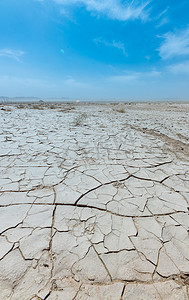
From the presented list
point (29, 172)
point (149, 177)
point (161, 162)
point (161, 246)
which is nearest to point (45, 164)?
point (29, 172)

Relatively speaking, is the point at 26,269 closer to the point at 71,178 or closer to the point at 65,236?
the point at 65,236

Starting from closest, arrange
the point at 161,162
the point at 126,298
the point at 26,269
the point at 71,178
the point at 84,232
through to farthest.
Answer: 1. the point at 126,298
2. the point at 26,269
3. the point at 84,232
4. the point at 71,178
5. the point at 161,162

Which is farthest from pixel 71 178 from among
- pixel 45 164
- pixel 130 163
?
pixel 130 163

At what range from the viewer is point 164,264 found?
3.61 feet

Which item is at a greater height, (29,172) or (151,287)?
(29,172)

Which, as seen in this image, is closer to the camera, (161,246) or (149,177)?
(161,246)

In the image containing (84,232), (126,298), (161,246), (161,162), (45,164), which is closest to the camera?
(126,298)

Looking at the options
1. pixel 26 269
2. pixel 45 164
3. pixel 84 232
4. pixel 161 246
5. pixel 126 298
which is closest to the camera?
pixel 126 298

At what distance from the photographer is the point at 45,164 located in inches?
102

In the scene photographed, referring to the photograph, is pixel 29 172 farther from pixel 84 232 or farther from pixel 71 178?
pixel 84 232

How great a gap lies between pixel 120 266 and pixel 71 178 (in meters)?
1.32

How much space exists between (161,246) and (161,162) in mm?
1831

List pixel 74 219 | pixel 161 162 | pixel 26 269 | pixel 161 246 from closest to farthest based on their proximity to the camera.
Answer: pixel 26 269
pixel 161 246
pixel 74 219
pixel 161 162

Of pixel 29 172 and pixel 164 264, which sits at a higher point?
pixel 29 172
